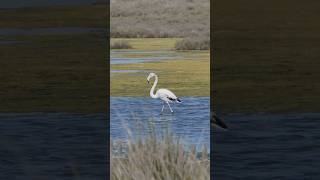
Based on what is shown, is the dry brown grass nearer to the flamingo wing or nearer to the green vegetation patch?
the flamingo wing

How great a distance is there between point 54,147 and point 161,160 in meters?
2.15

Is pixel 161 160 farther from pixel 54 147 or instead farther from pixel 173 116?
pixel 54 147

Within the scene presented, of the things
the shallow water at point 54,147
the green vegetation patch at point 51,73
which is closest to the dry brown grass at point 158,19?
the shallow water at point 54,147

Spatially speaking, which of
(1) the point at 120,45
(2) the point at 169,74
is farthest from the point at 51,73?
(2) the point at 169,74
